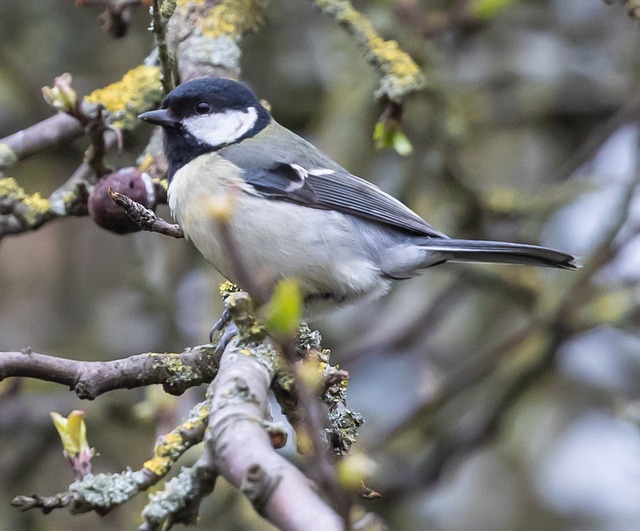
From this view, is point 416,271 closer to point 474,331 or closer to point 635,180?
point 635,180

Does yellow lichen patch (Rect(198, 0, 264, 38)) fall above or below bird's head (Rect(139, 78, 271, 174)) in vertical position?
above

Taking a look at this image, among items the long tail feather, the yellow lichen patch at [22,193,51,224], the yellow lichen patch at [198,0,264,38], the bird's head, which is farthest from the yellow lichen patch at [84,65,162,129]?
the long tail feather

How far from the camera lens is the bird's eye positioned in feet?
7.67

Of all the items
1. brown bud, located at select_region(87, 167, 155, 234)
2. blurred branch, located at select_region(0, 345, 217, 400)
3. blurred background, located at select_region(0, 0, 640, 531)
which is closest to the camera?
blurred branch, located at select_region(0, 345, 217, 400)

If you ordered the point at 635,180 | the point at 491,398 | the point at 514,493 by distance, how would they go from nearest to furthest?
the point at 635,180, the point at 491,398, the point at 514,493

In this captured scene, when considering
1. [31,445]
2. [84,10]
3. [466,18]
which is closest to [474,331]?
[466,18]

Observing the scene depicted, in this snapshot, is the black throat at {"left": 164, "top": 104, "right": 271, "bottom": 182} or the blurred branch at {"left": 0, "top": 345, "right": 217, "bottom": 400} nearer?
the blurred branch at {"left": 0, "top": 345, "right": 217, "bottom": 400}

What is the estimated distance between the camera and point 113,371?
1.58m

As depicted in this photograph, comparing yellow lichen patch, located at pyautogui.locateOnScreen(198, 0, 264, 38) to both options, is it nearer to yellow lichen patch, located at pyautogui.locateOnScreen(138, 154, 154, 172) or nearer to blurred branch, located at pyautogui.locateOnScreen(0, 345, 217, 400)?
yellow lichen patch, located at pyautogui.locateOnScreen(138, 154, 154, 172)

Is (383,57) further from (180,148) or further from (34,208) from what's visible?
(34,208)

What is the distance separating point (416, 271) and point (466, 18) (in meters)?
1.27

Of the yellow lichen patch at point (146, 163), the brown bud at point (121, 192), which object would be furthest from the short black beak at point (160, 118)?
the brown bud at point (121, 192)

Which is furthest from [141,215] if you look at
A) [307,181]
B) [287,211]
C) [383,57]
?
[383,57]

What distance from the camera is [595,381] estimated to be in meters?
4.00
